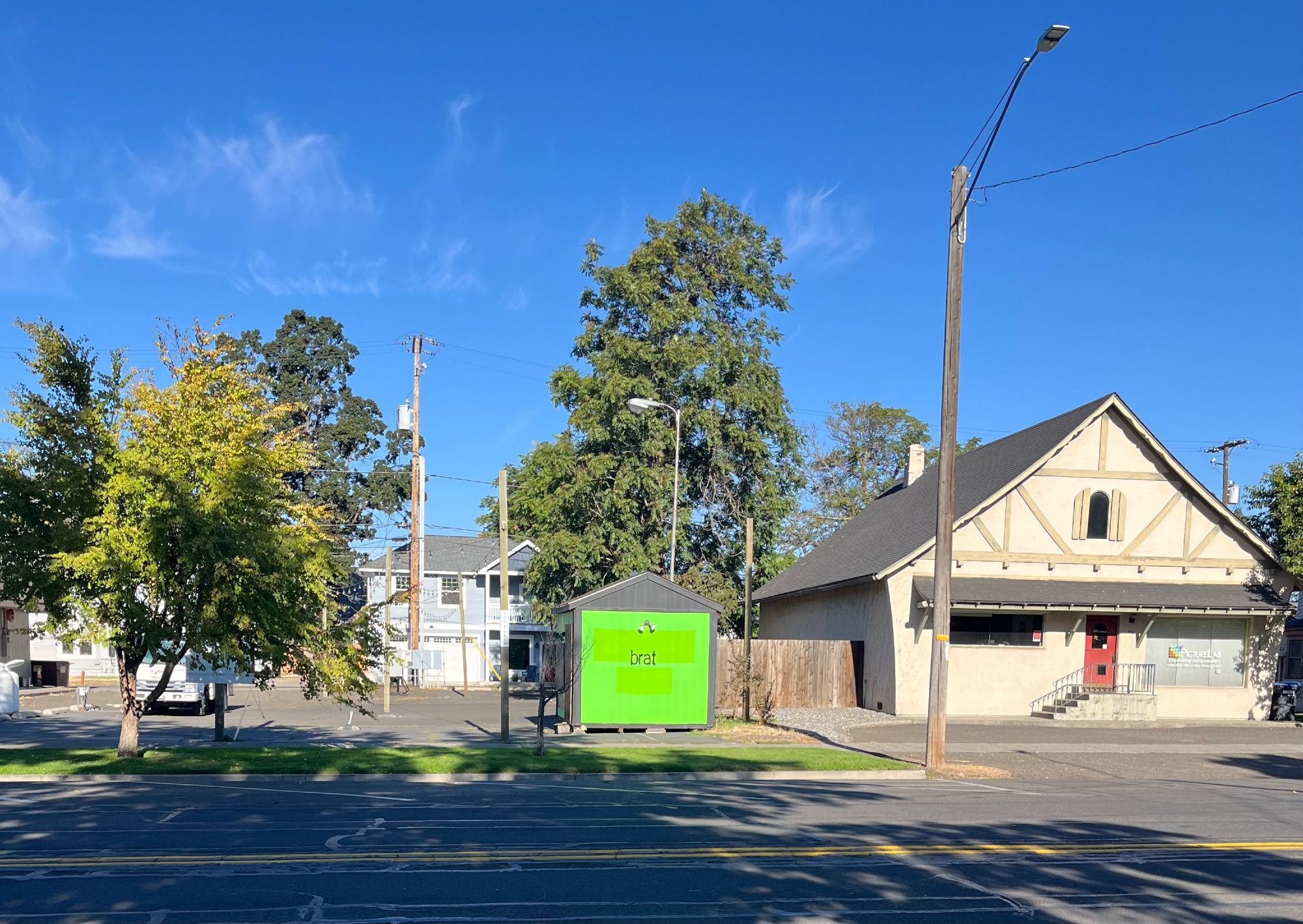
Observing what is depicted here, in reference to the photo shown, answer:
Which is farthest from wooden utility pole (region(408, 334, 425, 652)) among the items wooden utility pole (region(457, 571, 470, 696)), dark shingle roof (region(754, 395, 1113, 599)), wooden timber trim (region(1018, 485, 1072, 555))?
wooden timber trim (region(1018, 485, 1072, 555))

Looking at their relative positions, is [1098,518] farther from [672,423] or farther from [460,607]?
[460,607]

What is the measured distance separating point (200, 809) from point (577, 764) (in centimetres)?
613

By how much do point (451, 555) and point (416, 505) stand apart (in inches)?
692

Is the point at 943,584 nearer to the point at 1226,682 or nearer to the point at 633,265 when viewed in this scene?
the point at 1226,682

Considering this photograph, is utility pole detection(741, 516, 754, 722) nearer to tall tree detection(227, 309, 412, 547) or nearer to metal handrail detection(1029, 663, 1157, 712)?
metal handrail detection(1029, 663, 1157, 712)

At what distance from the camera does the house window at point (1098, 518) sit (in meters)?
28.8

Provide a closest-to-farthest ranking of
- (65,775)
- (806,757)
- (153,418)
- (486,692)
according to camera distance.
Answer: (65,775) → (153,418) → (806,757) → (486,692)

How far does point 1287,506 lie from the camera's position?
28.5 m

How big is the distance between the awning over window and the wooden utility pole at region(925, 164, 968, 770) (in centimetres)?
902

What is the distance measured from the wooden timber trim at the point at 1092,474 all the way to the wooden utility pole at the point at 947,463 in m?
12.1

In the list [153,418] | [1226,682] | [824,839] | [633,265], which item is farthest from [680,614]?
[633,265]

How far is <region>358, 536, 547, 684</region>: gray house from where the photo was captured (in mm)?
54750

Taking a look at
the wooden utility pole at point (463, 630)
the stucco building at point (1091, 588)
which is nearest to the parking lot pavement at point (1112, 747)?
the stucco building at point (1091, 588)

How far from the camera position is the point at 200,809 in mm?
12844
